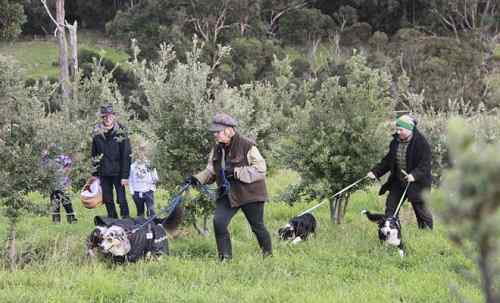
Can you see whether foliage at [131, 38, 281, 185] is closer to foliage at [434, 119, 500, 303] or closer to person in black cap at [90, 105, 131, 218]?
person in black cap at [90, 105, 131, 218]

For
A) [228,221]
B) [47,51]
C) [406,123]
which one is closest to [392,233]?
[406,123]

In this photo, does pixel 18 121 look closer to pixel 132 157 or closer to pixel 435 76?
pixel 132 157

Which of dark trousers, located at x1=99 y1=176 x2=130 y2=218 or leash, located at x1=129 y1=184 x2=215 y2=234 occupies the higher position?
leash, located at x1=129 y1=184 x2=215 y2=234

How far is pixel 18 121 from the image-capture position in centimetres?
755

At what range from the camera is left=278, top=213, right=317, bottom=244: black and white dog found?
8.66 m

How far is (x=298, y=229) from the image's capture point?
8727 millimetres

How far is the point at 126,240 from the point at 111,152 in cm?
269

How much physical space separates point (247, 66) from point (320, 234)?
101 feet

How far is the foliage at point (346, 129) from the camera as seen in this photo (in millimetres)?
9734

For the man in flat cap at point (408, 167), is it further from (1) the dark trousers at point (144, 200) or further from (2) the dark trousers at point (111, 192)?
(2) the dark trousers at point (111, 192)

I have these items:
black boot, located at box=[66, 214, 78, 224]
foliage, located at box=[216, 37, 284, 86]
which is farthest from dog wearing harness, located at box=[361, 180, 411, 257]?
foliage, located at box=[216, 37, 284, 86]

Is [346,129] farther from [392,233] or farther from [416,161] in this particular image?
[392,233]

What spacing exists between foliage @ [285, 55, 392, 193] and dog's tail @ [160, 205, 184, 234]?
96.7 inches

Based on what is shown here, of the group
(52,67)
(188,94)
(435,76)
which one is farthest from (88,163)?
(52,67)
